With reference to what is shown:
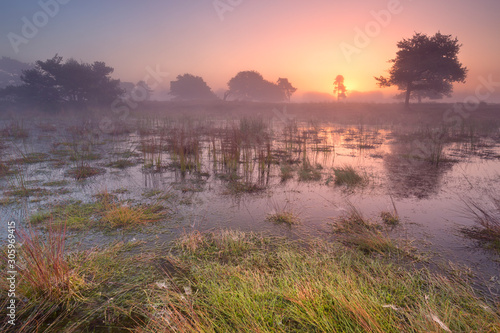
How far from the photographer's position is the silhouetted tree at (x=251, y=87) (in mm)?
70875

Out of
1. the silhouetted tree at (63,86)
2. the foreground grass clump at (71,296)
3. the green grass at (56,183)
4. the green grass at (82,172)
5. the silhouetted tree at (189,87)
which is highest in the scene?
the silhouetted tree at (189,87)

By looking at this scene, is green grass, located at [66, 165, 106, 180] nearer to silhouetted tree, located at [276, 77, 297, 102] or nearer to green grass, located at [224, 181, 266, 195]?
green grass, located at [224, 181, 266, 195]

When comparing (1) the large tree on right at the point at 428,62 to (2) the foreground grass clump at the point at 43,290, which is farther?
(1) the large tree on right at the point at 428,62

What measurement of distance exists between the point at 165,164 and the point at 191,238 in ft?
17.6

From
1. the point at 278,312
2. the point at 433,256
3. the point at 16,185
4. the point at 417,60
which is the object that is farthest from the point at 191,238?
the point at 417,60

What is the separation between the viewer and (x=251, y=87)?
70.7 metres

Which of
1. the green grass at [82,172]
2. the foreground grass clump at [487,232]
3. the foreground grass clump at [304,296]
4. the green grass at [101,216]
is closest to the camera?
the foreground grass clump at [304,296]

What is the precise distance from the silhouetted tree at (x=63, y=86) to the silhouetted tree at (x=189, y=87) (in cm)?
3480

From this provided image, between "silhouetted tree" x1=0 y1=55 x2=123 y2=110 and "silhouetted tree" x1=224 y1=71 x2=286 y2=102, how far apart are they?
40.9 metres

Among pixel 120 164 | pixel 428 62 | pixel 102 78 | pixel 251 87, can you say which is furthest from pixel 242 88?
pixel 120 164

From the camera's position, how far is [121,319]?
2244 mm

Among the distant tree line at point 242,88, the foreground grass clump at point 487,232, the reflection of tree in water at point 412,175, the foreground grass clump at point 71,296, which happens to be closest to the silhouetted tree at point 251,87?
the distant tree line at point 242,88

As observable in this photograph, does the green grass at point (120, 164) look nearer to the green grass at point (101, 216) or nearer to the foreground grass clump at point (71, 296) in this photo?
the green grass at point (101, 216)

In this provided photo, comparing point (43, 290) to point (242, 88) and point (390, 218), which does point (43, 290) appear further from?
point (242, 88)
